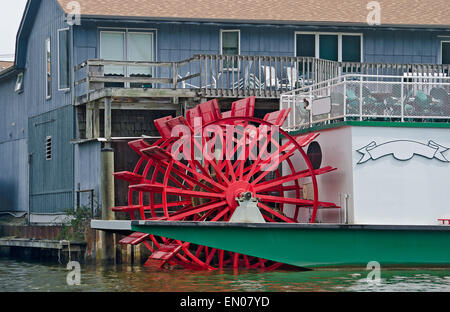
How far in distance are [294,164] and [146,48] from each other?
21.8 feet

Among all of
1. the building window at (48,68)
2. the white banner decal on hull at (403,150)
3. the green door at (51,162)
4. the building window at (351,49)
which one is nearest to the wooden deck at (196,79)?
the building window at (351,49)

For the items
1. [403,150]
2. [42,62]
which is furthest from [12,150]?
[403,150]

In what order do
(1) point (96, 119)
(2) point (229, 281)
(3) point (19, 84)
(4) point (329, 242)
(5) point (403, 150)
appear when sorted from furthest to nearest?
1. (3) point (19, 84)
2. (1) point (96, 119)
3. (5) point (403, 150)
4. (4) point (329, 242)
5. (2) point (229, 281)

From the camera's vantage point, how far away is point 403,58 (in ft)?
94.9

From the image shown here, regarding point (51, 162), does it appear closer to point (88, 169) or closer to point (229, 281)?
point (88, 169)

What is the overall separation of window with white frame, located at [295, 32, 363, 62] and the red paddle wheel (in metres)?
6.06

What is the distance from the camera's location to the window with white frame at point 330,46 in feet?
92.7

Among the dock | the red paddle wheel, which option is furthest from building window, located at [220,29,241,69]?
the dock

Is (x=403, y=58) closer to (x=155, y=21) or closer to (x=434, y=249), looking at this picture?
(x=155, y=21)

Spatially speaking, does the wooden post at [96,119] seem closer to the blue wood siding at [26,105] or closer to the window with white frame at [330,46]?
the blue wood siding at [26,105]

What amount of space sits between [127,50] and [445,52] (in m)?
8.78

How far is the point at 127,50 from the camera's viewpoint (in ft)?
89.2

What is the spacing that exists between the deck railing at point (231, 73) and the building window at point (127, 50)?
0.08ft
